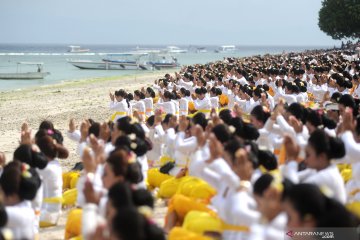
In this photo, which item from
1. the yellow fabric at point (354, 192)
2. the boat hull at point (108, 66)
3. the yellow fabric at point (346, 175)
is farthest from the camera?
the boat hull at point (108, 66)

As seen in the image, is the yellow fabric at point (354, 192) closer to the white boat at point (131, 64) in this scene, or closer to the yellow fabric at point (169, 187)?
the yellow fabric at point (169, 187)

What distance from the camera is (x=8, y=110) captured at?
961 inches

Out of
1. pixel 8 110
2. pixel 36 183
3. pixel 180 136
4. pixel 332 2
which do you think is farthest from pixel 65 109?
pixel 332 2

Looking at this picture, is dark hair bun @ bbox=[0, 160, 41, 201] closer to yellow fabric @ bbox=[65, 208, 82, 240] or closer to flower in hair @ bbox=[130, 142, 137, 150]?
yellow fabric @ bbox=[65, 208, 82, 240]

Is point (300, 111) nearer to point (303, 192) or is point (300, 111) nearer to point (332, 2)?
point (303, 192)

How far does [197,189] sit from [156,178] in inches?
88.2

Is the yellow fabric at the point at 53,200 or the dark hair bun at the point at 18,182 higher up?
the dark hair bun at the point at 18,182

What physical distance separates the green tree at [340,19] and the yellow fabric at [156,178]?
57261 millimetres

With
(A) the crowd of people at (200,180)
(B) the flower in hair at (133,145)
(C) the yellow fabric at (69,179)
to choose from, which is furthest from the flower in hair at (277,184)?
(C) the yellow fabric at (69,179)

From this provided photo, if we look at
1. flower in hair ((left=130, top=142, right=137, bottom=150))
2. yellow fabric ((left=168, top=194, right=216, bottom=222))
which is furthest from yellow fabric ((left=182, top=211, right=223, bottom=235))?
flower in hair ((left=130, top=142, right=137, bottom=150))

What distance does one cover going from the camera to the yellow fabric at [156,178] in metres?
9.34

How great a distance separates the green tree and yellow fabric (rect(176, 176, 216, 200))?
5883 centimetres

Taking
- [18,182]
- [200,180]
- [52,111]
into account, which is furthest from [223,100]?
[18,182]

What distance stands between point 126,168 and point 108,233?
1619 mm
